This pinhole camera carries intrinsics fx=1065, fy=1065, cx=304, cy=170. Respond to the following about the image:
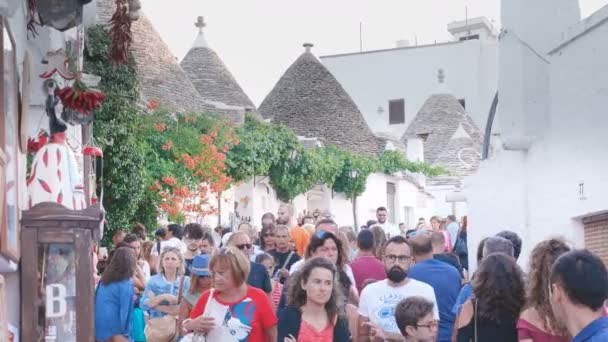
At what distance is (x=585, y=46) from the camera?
11.7 metres

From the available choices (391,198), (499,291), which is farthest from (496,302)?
(391,198)

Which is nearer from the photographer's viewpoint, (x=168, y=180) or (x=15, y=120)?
(x=15, y=120)

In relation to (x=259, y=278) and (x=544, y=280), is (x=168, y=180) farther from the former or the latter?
(x=544, y=280)

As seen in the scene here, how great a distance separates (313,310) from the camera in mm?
6828

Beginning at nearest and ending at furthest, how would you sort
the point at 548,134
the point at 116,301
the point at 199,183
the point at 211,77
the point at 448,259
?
the point at 116,301, the point at 448,259, the point at 548,134, the point at 199,183, the point at 211,77

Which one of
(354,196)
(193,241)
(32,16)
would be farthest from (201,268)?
(354,196)

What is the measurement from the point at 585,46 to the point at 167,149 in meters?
12.2

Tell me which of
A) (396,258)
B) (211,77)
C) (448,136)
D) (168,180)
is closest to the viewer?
(396,258)

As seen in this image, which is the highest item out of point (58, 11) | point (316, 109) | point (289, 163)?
point (316, 109)

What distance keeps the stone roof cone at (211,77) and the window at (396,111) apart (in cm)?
2512

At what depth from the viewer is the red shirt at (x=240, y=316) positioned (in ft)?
22.7

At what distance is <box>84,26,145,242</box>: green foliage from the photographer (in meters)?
18.7

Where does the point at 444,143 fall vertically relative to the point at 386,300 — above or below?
above

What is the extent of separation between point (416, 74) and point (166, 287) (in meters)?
49.0
